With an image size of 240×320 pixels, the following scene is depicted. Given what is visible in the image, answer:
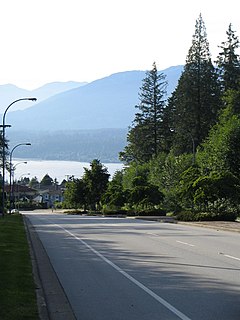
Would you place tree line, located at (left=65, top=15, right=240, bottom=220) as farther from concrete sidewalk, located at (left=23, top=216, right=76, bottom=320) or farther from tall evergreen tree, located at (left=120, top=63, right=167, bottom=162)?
concrete sidewalk, located at (left=23, top=216, right=76, bottom=320)

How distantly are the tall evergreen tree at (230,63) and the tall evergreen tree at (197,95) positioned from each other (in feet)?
4.30

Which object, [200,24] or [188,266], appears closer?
[188,266]

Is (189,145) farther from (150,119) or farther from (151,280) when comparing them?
(151,280)

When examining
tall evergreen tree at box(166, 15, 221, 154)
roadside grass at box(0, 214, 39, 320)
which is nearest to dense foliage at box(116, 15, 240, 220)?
tall evergreen tree at box(166, 15, 221, 154)

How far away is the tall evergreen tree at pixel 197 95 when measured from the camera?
279 ft

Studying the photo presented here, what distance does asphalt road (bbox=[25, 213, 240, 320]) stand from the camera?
10.0 m

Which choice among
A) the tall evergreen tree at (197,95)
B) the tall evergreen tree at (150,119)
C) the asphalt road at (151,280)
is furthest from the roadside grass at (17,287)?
the tall evergreen tree at (150,119)

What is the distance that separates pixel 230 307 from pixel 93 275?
16.8 ft

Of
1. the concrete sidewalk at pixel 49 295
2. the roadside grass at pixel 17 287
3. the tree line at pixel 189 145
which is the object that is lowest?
the concrete sidewalk at pixel 49 295

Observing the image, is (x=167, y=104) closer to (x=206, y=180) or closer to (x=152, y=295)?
(x=206, y=180)

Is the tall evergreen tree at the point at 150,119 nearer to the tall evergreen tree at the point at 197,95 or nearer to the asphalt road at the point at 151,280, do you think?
the tall evergreen tree at the point at 197,95

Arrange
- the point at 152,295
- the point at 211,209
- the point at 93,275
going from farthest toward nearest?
the point at 211,209 → the point at 93,275 → the point at 152,295

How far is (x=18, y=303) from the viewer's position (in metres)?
9.85

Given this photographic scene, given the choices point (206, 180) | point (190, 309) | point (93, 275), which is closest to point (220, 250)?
point (93, 275)
